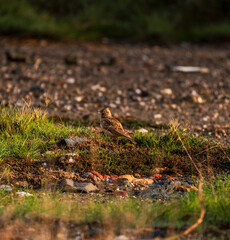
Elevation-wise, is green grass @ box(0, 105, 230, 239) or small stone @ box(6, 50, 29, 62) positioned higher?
green grass @ box(0, 105, 230, 239)

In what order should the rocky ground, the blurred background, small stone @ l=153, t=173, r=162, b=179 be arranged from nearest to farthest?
1. small stone @ l=153, t=173, r=162, b=179
2. the rocky ground
3. the blurred background

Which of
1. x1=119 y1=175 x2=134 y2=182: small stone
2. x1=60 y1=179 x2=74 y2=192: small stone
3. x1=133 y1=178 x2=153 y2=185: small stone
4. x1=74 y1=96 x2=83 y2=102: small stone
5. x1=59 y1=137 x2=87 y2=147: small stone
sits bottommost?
x1=74 y1=96 x2=83 y2=102: small stone

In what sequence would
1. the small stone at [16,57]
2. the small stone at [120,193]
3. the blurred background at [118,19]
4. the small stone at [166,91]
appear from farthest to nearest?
the blurred background at [118,19], the small stone at [16,57], the small stone at [166,91], the small stone at [120,193]

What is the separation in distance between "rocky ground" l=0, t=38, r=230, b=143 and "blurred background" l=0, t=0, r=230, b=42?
826 millimetres

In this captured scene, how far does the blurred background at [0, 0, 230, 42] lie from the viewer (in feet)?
49.0

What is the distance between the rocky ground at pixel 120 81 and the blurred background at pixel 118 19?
0.83 metres

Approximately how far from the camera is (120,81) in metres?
10.5

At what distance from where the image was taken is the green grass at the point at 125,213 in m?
3.74

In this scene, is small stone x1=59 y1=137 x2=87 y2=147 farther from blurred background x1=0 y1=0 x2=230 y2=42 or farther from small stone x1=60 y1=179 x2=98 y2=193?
blurred background x1=0 y1=0 x2=230 y2=42

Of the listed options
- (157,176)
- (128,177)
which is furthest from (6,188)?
(157,176)

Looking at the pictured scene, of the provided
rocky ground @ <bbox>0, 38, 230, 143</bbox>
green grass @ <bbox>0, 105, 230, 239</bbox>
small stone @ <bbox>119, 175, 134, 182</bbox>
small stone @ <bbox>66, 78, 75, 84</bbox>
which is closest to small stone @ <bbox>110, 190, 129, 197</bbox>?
green grass @ <bbox>0, 105, 230, 239</bbox>

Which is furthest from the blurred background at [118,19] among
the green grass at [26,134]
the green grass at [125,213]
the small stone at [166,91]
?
the green grass at [125,213]

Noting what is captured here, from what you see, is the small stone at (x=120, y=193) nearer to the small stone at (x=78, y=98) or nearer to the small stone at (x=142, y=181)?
the small stone at (x=142, y=181)

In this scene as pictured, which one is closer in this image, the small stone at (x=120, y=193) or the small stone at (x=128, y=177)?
the small stone at (x=120, y=193)
